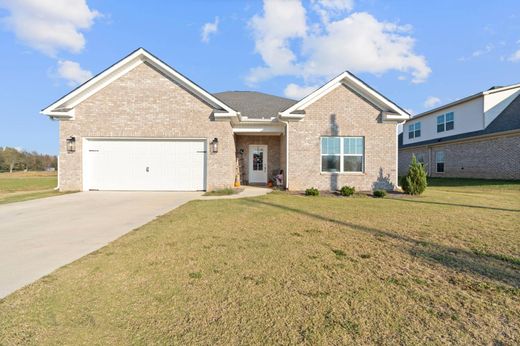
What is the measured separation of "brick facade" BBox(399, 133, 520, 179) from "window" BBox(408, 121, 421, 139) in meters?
2.57

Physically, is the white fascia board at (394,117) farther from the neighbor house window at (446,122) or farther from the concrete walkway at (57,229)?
the neighbor house window at (446,122)

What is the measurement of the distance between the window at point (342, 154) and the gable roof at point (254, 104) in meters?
3.40

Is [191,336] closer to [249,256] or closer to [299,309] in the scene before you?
[299,309]

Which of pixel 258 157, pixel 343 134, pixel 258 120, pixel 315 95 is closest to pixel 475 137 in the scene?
pixel 343 134

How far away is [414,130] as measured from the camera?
86.4 ft

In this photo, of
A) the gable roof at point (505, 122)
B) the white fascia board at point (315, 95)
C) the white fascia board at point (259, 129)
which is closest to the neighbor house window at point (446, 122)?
the gable roof at point (505, 122)

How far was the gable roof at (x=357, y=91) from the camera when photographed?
12438mm

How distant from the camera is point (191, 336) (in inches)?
Answer: 84.4

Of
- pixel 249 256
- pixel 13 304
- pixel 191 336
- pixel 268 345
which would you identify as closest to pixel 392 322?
pixel 268 345

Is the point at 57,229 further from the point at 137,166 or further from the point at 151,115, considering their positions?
the point at 151,115

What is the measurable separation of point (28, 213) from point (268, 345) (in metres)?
8.49

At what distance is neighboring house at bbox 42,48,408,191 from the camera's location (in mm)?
12180

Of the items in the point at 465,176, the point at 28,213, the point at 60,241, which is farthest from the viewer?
the point at 465,176

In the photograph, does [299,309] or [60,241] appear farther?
[60,241]
